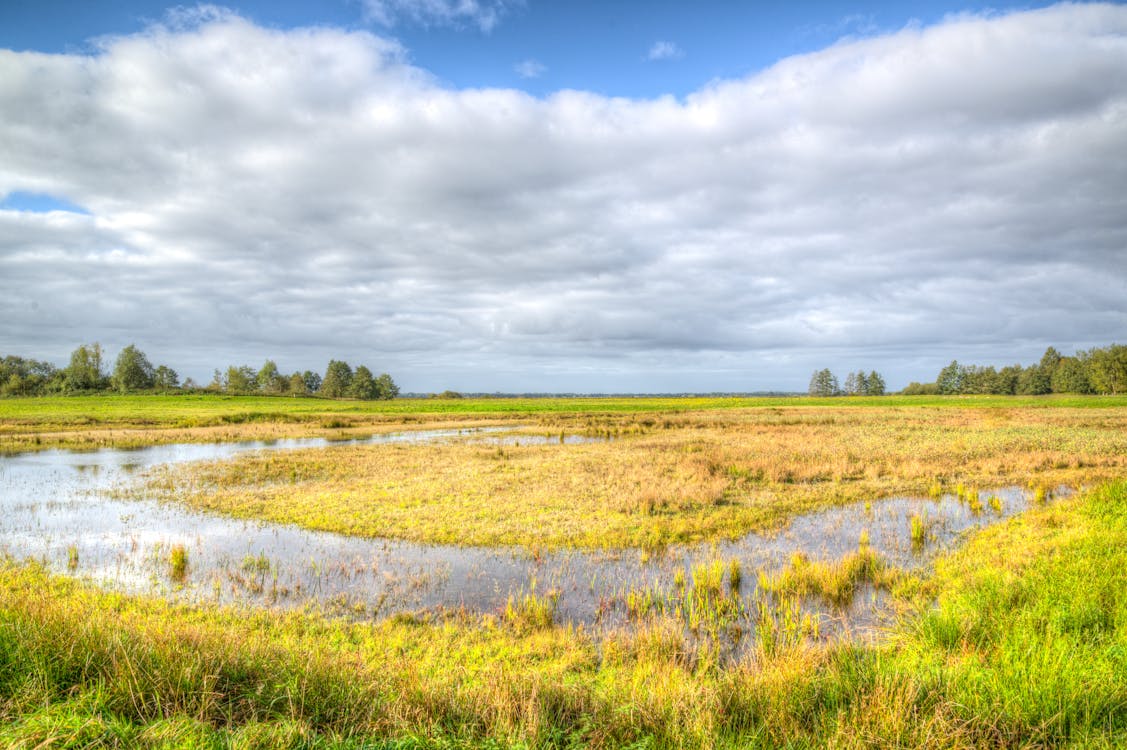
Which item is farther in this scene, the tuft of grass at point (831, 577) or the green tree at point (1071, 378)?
the green tree at point (1071, 378)

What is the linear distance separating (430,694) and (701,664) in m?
4.06

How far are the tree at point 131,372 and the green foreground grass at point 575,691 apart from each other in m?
157

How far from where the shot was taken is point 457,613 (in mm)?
10305

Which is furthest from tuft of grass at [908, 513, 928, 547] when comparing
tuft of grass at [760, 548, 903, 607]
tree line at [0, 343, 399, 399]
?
tree line at [0, 343, 399, 399]

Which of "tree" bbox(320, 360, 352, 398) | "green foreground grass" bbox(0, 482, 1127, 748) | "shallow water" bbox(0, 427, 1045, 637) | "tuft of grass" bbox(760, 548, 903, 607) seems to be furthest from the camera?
"tree" bbox(320, 360, 352, 398)

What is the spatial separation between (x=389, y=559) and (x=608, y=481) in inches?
463

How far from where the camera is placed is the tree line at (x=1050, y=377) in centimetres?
13950

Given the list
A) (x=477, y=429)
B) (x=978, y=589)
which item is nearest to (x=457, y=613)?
(x=978, y=589)

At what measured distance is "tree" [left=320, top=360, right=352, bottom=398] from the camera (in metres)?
161

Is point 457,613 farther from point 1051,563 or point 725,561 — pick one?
point 1051,563

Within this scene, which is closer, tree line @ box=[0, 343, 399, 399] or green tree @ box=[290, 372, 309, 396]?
tree line @ box=[0, 343, 399, 399]

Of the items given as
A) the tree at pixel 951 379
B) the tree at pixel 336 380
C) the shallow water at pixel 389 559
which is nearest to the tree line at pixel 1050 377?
the tree at pixel 951 379

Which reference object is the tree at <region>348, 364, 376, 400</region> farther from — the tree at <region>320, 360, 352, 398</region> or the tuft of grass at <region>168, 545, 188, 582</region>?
the tuft of grass at <region>168, 545, 188, 582</region>

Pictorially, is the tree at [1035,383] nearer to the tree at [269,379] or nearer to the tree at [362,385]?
the tree at [362,385]
